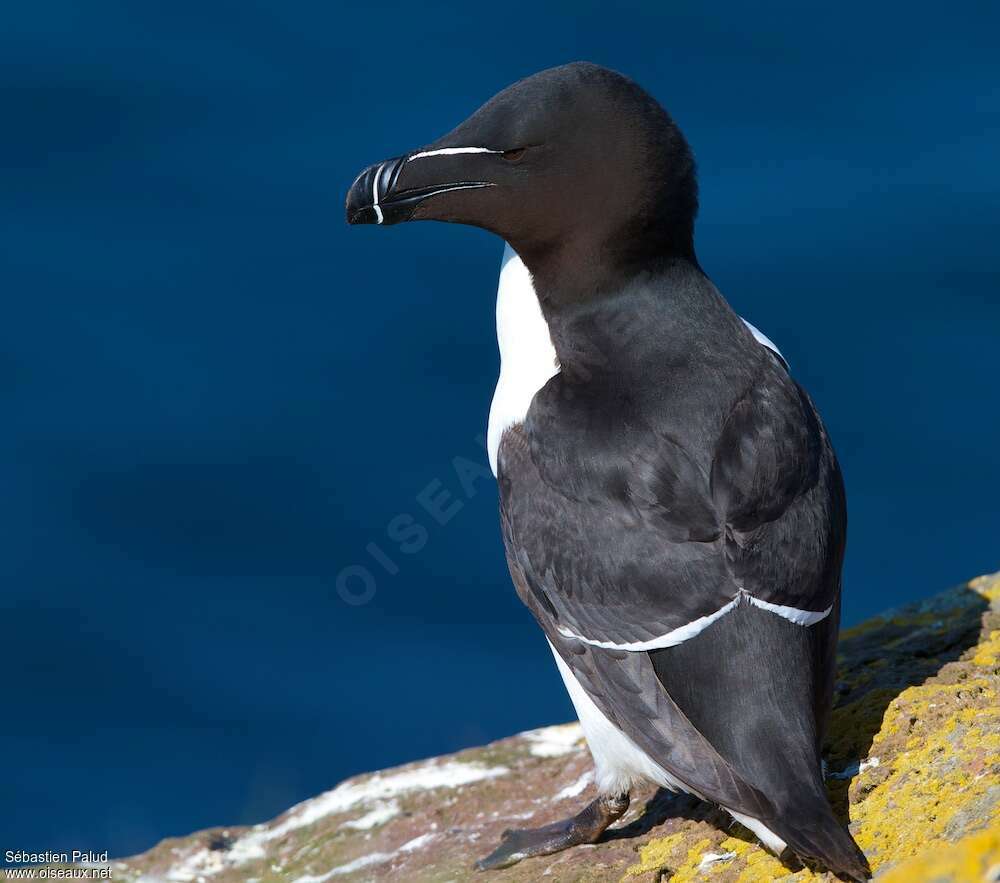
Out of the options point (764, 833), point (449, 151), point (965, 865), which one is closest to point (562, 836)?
point (764, 833)

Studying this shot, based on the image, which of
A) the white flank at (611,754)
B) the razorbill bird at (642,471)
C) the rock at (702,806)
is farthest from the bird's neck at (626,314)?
the rock at (702,806)

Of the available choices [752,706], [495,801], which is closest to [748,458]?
[752,706]

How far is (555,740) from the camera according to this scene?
5484mm

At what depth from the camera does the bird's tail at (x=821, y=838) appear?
332 centimetres

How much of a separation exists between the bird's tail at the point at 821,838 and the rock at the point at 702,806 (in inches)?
3.2

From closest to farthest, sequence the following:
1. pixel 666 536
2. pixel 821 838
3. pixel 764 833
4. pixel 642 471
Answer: pixel 821 838 < pixel 764 833 < pixel 666 536 < pixel 642 471

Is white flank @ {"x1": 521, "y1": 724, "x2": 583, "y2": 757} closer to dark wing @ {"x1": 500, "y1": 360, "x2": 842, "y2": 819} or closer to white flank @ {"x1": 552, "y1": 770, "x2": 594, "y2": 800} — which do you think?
white flank @ {"x1": 552, "y1": 770, "x2": 594, "y2": 800}

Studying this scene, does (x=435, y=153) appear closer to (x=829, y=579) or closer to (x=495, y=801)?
(x=829, y=579)

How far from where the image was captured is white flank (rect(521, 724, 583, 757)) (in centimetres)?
540

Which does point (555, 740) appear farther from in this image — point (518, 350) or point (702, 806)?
point (518, 350)

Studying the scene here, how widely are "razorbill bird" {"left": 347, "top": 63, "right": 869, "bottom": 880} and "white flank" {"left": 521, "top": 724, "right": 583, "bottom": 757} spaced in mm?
812

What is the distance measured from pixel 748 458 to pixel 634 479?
310 mm

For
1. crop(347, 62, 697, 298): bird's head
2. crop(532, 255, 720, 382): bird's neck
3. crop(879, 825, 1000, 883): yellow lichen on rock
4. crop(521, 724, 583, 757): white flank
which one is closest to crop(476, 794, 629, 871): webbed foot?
crop(521, 724, 583, 757): white flank

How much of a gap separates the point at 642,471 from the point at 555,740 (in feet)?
5.92
